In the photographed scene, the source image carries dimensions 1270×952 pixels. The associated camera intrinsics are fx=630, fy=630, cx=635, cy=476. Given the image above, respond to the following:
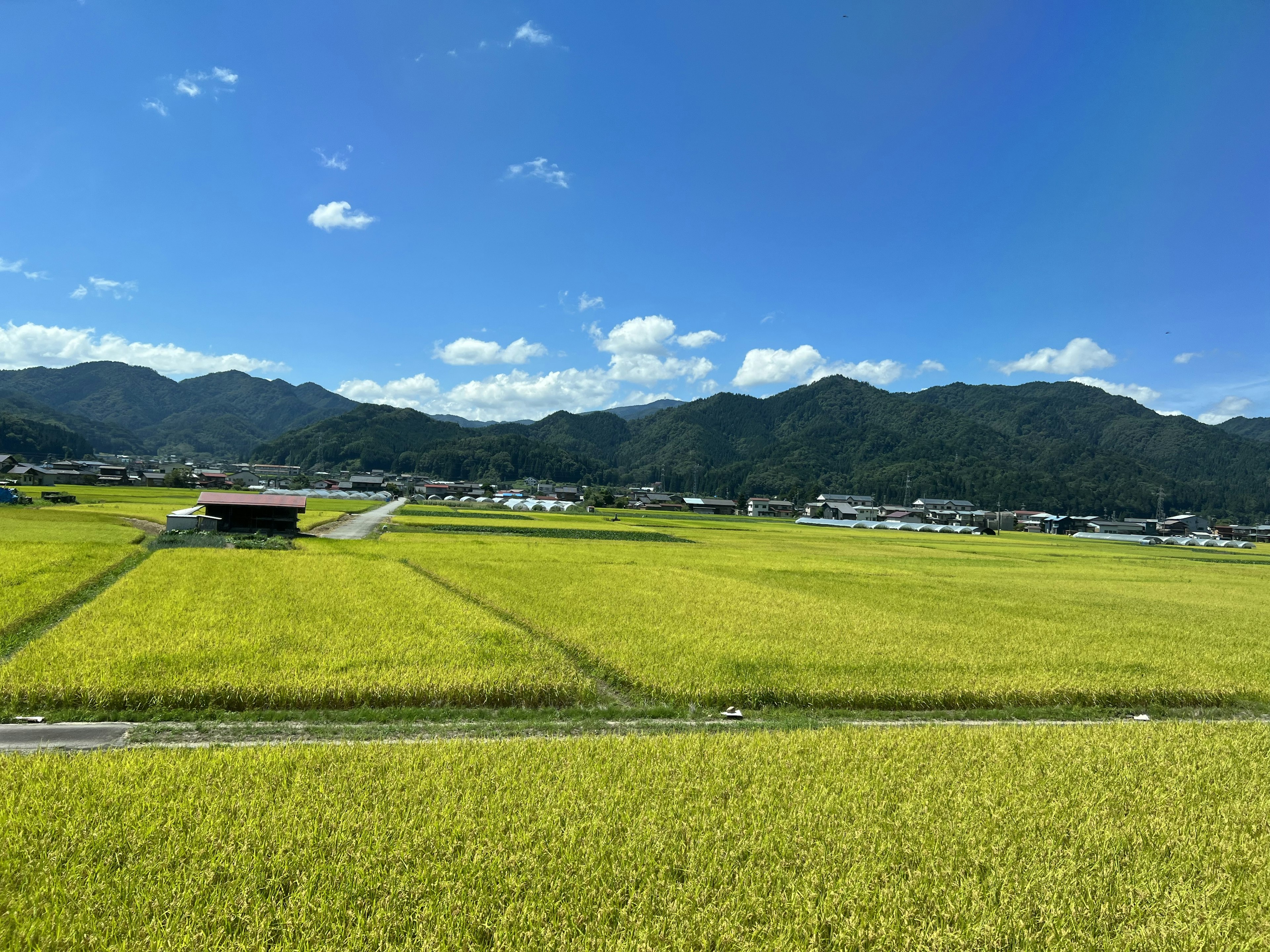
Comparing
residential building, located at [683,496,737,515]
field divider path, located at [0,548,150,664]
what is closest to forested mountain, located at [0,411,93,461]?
residential building, located at [683,496,737,515]

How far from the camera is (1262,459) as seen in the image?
154m

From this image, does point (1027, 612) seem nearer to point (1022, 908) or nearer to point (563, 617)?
point (563, 617)

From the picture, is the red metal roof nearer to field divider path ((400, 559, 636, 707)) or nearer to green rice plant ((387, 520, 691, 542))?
green rice plant ((387, 520, 691, 542))

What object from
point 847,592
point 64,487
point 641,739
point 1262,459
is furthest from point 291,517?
point 1262,459

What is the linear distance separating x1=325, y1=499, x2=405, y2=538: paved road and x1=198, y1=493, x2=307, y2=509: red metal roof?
273 cm

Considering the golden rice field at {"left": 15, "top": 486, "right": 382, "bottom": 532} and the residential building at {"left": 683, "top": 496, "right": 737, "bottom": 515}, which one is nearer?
the golden rice field at {"left": 15, "top": 486, "right": 382, "bottom": 532}

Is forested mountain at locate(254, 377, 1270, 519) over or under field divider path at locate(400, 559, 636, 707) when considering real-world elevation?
over

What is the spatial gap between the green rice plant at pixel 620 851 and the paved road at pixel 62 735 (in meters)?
1.21

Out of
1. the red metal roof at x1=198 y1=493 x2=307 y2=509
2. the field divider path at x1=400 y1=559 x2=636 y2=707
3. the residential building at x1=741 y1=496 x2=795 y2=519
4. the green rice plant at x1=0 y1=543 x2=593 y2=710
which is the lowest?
the residential building at x1=741 y1=496 x2=795 y2=519

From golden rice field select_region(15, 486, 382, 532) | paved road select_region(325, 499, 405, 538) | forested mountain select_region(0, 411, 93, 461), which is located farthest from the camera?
forested mountain select_region(0, 411, 93, 461)

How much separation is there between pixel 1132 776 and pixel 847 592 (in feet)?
48.2

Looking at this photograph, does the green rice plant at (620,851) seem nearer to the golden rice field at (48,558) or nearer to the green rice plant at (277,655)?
the green rice plant at (277,655)

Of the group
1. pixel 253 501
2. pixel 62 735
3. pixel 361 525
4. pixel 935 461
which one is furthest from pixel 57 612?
pixel 935 461

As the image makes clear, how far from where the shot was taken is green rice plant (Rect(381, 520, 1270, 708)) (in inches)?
408
